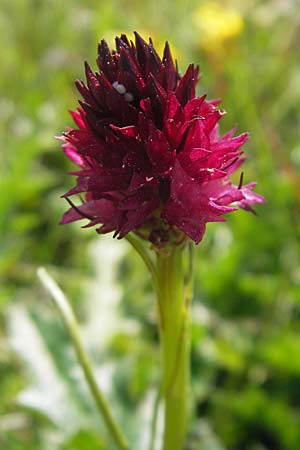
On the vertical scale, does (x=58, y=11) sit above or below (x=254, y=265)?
above

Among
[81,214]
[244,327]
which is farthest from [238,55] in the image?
[81,214]

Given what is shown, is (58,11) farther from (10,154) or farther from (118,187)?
(118,187)

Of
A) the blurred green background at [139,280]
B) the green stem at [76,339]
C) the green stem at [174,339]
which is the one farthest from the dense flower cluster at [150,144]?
the blurred green background at [139,280]

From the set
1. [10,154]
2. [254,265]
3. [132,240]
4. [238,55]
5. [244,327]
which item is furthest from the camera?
[238,55]

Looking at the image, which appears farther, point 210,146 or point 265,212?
point 265,212

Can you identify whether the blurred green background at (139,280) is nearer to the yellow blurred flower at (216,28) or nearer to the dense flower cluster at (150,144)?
the yellow blurred flower at (216,28)

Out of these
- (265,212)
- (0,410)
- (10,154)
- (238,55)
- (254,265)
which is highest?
(238,55)

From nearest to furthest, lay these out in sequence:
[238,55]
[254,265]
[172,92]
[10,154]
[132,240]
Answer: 1. [172,92]
2. [132,240]
3. [254,265]
4. [10,154]
5. [238,55]
